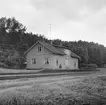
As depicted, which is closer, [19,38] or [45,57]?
[45,57]

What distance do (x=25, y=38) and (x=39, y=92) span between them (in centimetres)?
6852

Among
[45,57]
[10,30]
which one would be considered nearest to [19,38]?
[10,30]

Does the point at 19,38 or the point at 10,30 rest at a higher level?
the point at 10,30

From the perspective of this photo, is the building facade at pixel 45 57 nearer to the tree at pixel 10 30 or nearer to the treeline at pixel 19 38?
the treeline at pixel 19 38

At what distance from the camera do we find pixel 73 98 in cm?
1016

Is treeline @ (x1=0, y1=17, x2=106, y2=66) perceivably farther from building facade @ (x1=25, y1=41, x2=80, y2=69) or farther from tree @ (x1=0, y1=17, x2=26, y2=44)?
building facade @ (x1=25, y1=41, x2=80, y2=69)

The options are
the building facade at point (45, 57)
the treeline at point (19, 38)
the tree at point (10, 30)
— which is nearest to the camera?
the building facade at point (45, 57)

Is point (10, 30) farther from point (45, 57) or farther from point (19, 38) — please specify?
point (45, 57)

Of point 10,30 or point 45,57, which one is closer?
point 45,57

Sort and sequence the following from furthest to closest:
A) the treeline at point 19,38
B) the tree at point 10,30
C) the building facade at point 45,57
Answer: the tree at point 10,30
the treeline at point 19,38
the building facade at point 45,57

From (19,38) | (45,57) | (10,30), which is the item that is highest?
(10,30)

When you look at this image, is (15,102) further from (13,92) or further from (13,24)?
(13,24)

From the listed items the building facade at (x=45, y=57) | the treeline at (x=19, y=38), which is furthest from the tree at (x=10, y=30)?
the building facade at (x=45, y=57)

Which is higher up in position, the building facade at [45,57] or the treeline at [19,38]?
the treeline at [19,38]
